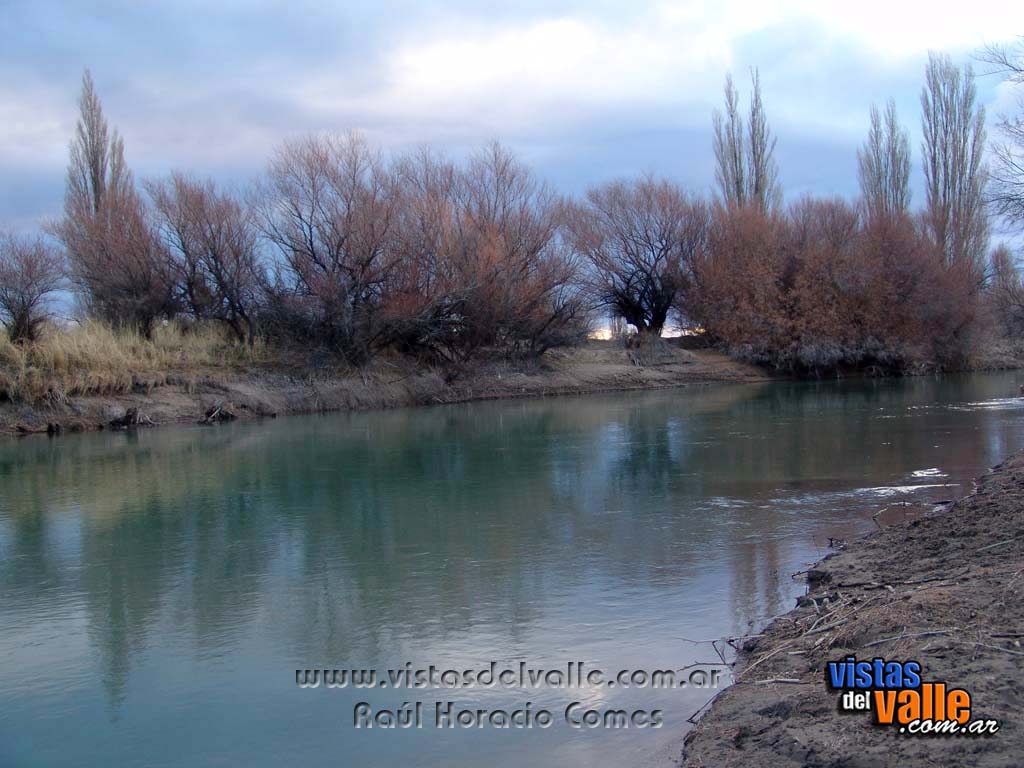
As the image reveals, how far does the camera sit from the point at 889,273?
4172 cm

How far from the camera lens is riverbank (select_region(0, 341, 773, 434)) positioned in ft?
84.3

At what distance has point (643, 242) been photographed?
43031 mm

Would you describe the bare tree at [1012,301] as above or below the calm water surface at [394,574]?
above

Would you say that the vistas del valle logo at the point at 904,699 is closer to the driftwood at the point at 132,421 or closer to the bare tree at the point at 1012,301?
the bare tree at the point at 1012,301

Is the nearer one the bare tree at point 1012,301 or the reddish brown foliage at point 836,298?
the bare tree at point 1012,301

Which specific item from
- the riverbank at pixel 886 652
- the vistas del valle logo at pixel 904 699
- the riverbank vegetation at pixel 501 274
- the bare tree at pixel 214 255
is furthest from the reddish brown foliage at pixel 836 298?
the vistas del valle logo at pixel 904 699

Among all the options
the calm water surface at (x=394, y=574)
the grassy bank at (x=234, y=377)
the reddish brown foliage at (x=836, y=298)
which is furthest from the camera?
the reddish brown foliage at (x=836, y=298)

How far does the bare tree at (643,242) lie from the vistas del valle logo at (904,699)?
3801 cm

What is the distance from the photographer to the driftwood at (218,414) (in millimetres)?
27359

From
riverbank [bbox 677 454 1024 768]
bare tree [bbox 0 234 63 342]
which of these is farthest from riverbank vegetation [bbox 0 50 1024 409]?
riverbank [bbox 677 454 1024 768]

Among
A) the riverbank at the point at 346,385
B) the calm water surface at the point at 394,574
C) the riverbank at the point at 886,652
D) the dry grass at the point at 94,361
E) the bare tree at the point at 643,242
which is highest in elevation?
the bare tree at the point at 643,242

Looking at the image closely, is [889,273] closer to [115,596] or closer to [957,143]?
[957,143]

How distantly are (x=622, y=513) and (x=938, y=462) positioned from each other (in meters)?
5.79

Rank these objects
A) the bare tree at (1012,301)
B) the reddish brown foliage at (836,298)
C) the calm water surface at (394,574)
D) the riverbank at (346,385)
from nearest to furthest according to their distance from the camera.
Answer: the calm water surface at (394,574), the bare tree at (1012,301), the riverbank at (346,385), the reddish brown foliage at (836,298)
